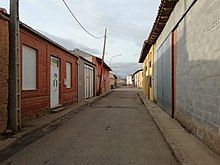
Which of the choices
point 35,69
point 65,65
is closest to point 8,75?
point 35,69

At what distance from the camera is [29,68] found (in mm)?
11133

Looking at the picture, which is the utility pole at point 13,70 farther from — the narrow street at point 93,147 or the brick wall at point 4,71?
the narrow street at point 93,147

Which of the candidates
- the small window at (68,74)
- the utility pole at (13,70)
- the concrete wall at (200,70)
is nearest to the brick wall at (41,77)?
the small window at (68,74)

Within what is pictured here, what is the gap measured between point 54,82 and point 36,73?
115 inches

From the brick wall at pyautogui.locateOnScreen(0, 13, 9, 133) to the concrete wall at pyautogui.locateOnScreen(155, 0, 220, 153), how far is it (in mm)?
5344

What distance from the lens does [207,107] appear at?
6.43 metres

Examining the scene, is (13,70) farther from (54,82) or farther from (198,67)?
(54,82)

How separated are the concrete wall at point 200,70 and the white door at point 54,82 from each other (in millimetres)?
6939

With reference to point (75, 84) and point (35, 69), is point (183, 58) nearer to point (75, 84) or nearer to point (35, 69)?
point (35, 69)

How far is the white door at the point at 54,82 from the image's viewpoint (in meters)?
14.2

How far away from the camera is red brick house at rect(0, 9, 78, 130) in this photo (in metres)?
8.05

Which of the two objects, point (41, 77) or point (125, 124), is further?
point (41, 77)

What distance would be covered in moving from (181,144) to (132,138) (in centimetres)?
151

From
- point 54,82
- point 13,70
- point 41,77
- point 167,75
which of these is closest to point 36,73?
point 41,77
